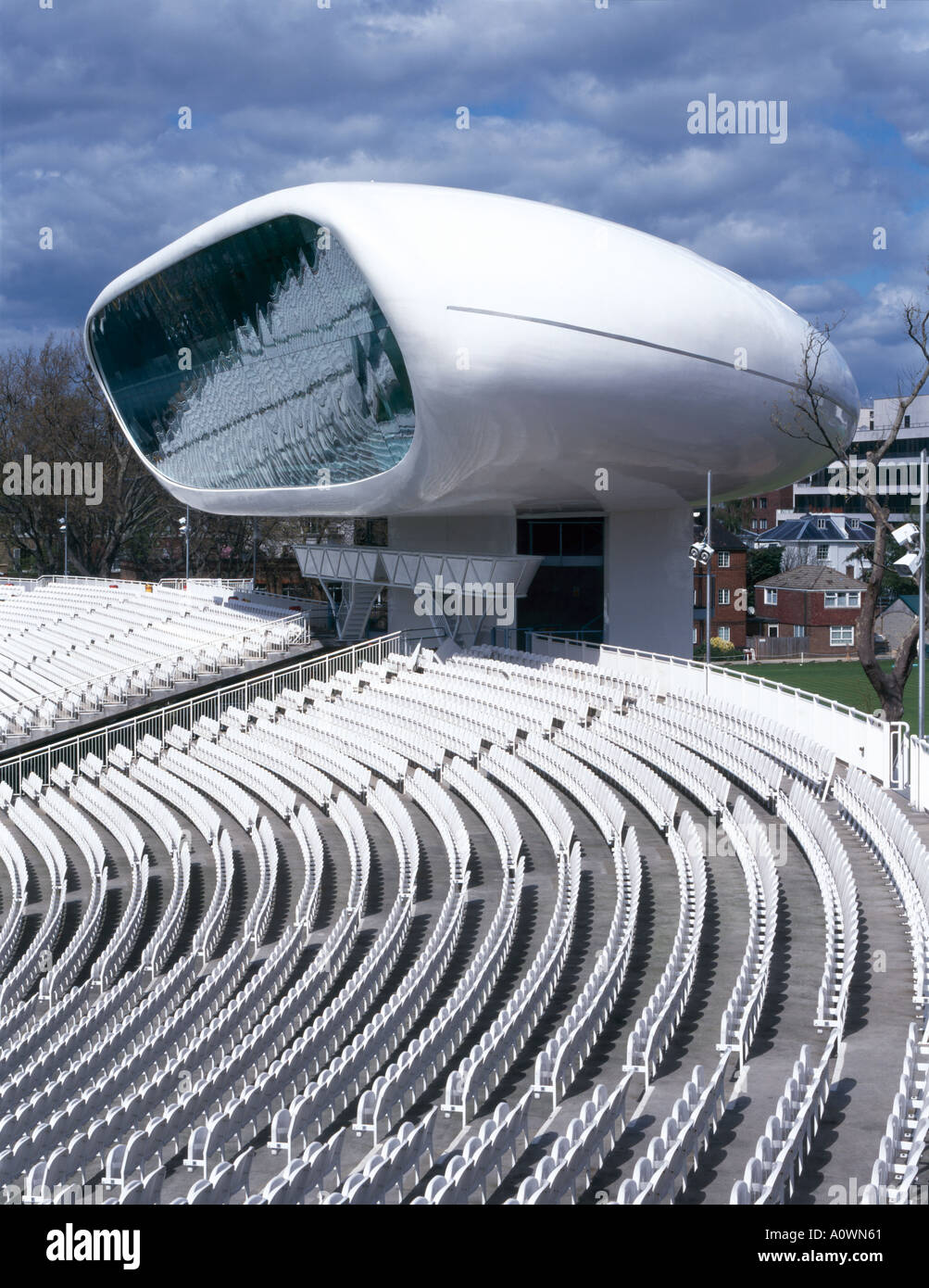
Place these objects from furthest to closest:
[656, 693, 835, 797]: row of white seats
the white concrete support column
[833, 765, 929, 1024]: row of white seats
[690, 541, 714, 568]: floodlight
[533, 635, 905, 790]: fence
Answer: the white concrete support column → [690, 541, 714, 568]: floodlight → [656, 693, 835, 797]: row of white seats → [533, 635, 905, 790]: fence → [833, 765, 929, 1024]: row of white seats

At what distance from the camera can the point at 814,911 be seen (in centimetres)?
1472

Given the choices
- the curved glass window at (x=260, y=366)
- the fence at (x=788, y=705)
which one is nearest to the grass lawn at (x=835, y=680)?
the fence at (x=788, y=705)

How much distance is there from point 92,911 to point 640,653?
14432 mm

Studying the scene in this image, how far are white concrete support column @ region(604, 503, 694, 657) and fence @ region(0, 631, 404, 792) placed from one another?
5622mm

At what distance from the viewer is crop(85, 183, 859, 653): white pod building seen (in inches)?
953

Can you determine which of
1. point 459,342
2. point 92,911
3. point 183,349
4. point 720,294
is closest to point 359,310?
point 459,342

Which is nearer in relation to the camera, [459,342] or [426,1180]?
[426,1180]

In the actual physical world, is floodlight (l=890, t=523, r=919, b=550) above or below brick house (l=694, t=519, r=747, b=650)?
above

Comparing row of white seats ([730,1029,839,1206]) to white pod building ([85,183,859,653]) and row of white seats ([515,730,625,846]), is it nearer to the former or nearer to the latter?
row of white seats ([515,730,625,846])

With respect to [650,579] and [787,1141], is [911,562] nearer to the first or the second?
[787,1141]

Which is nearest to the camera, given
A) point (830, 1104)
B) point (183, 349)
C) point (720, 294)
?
point (830, 1104)

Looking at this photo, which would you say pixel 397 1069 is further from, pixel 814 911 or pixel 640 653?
pixel 640 653

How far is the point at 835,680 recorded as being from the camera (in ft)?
157

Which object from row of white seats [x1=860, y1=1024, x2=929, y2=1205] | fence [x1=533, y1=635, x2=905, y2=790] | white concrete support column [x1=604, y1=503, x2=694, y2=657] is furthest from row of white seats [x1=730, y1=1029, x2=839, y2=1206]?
white concrete support column [x1=604, y1=503, x2=694, y2=657]
